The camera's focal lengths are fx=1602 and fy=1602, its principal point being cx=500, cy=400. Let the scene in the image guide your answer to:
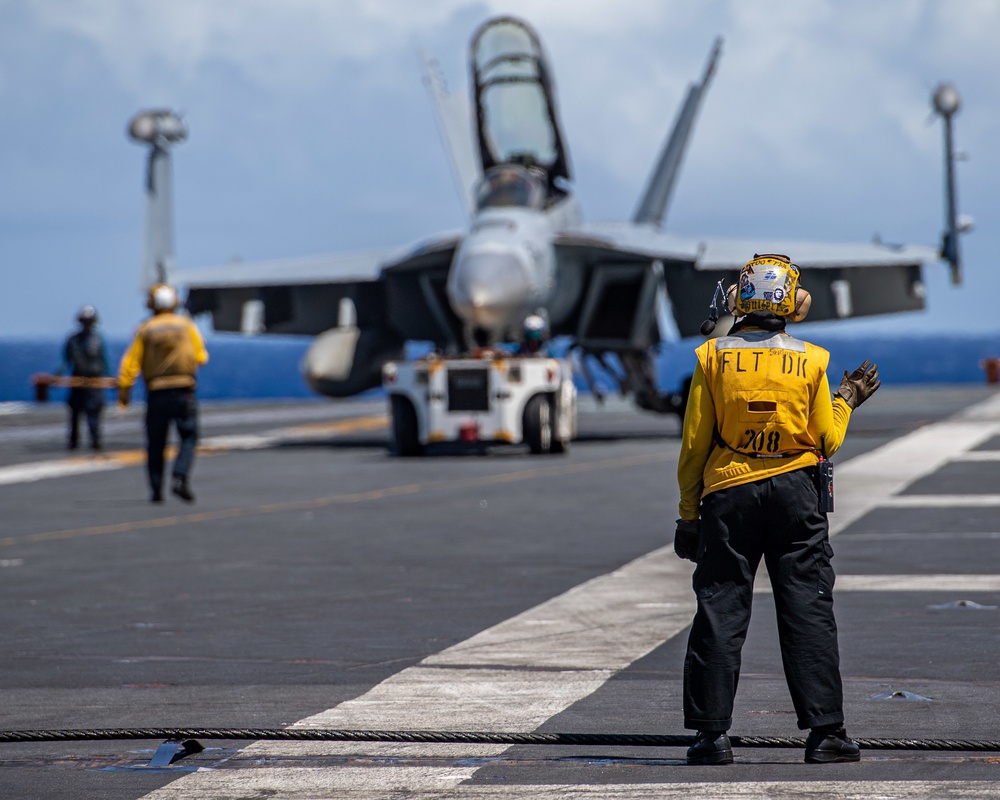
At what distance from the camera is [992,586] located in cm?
876

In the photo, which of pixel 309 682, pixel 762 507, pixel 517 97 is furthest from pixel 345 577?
pixel 517 97

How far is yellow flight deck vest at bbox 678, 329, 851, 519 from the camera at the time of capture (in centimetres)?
500

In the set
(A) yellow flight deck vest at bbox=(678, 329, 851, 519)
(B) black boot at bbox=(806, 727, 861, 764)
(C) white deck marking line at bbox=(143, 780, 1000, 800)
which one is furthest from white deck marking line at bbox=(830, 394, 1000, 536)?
(C) white deck marking line at bbox=(143, 780, 1000, 800)

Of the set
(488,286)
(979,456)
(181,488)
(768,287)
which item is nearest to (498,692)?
(768,287)

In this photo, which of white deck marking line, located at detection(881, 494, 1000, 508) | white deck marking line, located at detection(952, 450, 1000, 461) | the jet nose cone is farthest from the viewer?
the jet nose cone

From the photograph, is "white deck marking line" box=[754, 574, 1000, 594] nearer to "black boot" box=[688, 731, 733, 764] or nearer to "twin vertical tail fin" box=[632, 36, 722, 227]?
"black boot" box=[688, 731, 733, 764]

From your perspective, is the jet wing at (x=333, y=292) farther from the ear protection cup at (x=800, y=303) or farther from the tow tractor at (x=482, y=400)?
the ear protection cup at (x=800, y=303)

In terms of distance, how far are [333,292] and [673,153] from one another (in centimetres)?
672

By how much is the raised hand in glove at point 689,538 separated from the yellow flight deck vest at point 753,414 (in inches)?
1.2

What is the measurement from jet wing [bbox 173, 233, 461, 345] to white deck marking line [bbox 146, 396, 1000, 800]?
15043 millimetres

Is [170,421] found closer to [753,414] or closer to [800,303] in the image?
[800,303]

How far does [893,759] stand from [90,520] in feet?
31.8

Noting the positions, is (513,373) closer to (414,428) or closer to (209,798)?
(414,428)

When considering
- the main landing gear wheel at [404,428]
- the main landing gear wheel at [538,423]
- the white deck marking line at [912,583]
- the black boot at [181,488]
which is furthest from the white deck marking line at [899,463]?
the main landing gear wheel at [404,428]
